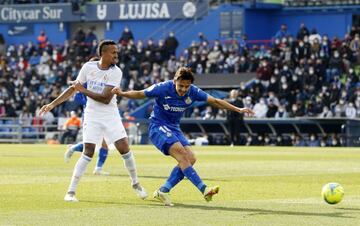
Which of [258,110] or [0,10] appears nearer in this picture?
[258,110]

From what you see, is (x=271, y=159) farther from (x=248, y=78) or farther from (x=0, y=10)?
(x=0, y=10)

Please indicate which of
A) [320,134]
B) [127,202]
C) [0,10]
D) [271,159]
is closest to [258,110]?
[320,134]

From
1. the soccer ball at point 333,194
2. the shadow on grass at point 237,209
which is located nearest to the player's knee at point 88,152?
the shadow on grass at point 237,209

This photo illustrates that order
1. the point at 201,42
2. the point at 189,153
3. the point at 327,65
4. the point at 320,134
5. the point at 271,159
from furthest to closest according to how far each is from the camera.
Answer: the point at 201,42
the point at 327,65
the point at 320,134
the point at 271,159
the point at 189,153

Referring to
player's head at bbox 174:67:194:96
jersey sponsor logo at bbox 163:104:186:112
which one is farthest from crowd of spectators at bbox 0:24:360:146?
player's head at bbox 174:67:194:96

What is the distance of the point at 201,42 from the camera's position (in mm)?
53938

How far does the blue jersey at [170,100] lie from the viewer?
1462cm

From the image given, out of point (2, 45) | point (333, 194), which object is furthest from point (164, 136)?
point (2, 45)

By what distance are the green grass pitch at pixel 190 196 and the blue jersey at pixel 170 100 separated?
120cm

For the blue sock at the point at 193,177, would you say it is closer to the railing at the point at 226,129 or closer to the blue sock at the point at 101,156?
the blue sock at the point at 101,156

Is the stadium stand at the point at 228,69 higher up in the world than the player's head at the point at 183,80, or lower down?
lower down

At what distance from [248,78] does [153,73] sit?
494cm

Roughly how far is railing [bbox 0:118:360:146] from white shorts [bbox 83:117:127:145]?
88.7 ft

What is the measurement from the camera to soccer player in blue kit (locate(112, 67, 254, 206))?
14414 millimetres
